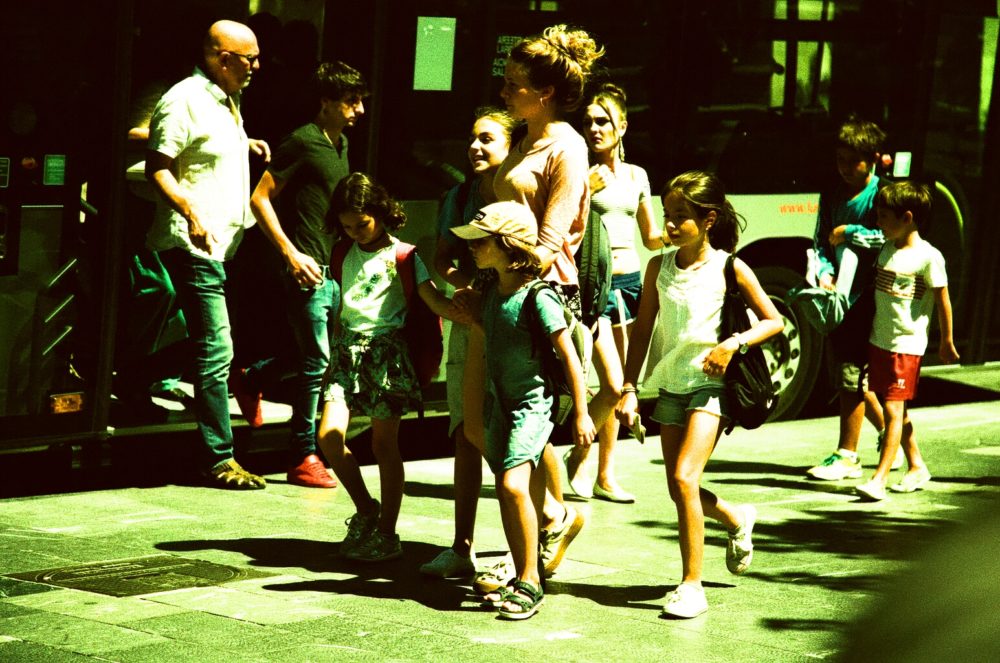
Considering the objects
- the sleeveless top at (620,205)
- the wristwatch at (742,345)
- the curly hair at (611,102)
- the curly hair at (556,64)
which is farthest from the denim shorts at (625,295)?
the curly hair at (556,64)

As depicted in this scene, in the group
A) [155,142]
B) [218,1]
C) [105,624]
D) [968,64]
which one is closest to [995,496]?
[105,624]

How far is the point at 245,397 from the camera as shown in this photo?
9766 millimetres

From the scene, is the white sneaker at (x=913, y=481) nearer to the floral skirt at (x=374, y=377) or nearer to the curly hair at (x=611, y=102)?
the curly hair at (x=611, y=102)

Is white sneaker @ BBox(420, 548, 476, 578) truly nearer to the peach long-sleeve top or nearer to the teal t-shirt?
the teal t-shirt

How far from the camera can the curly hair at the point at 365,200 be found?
7777mm

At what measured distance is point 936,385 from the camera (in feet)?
46.6

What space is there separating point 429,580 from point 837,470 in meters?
3.41

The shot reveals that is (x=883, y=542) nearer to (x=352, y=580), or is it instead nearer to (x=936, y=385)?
(x=352, y=580)

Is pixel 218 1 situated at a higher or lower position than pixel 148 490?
higher

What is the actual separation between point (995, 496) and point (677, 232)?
10.7 ft

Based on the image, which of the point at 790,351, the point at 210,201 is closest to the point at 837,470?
the point at 790,351

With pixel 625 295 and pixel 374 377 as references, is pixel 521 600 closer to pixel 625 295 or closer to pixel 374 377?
pixel 374 377

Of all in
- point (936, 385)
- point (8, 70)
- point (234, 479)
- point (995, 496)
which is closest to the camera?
point (995, 496)

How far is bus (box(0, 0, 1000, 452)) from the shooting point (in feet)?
28.9
